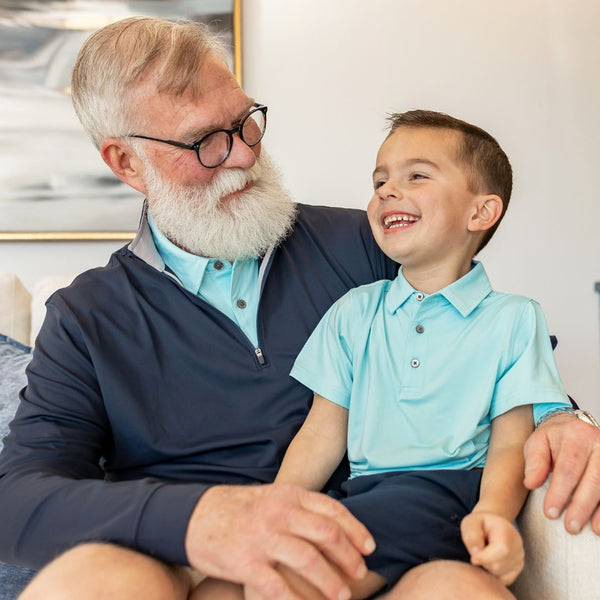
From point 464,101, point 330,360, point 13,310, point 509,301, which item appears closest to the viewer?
point 509,301

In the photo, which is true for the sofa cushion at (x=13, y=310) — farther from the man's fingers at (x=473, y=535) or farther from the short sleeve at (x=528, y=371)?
the man's fingers at (x=473, y=535)

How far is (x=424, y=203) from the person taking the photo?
1552 millimetres

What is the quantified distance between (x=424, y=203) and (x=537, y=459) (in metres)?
0.56

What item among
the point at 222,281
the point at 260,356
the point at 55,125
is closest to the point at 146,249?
the point at 222,281

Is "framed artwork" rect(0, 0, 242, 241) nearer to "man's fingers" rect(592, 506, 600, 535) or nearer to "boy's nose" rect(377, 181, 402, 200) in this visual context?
"boy's nose" rect(377, 181, 402, 200)

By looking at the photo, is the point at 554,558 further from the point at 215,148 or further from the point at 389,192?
the point at 215,148

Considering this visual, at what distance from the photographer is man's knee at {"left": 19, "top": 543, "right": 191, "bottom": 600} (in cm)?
103

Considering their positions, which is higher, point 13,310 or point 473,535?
point 473,535

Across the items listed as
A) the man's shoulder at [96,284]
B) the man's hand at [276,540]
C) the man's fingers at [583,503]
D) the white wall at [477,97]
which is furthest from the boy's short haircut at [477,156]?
the white wall at [477,97]

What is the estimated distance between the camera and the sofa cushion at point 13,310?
8.14 feet

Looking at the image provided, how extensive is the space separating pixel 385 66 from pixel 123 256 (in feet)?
6.70

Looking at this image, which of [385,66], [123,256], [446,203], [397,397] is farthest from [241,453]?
[385,66]

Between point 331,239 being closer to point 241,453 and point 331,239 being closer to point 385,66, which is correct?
point 241,453

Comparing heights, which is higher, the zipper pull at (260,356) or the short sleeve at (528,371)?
the short sleeve at (528,371)
